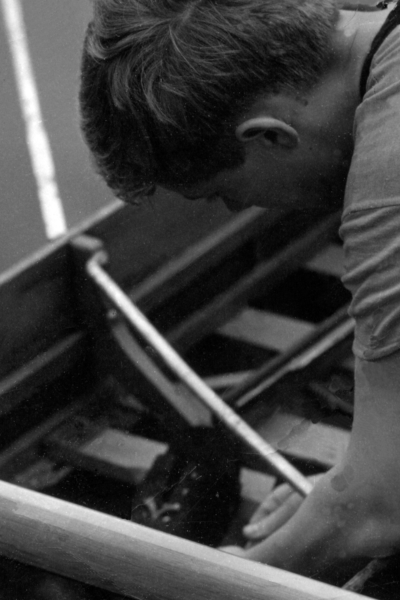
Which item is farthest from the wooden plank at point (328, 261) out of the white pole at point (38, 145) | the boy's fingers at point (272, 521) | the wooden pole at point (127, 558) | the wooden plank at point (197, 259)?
the wooden pole at point (127, 558)

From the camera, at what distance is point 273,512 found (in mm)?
868

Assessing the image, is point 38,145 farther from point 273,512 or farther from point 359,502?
point 359,502

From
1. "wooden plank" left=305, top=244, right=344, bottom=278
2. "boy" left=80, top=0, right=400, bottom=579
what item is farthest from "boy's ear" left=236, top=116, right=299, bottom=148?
"wooden plank" left=305, top=244, right=344, bottom=278

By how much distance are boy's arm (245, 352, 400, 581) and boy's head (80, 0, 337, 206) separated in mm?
229

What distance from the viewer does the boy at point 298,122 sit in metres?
0.57

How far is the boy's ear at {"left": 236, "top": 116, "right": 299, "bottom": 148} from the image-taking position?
642mm

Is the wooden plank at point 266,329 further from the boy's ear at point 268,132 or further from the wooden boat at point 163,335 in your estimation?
the boy's ear at point 268,132

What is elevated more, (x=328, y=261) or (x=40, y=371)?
(x=40, y=371)

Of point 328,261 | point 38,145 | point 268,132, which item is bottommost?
point 328,261

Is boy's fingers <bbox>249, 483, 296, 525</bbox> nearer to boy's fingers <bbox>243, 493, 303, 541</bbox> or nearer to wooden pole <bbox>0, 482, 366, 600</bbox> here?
boy's fingers <bbox>243, 493, 303, 541</bbox>

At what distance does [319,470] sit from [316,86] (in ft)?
1.56

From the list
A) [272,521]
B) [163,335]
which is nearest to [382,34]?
[272,521]

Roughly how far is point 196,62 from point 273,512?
0.49 meters

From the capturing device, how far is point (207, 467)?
0.99m
